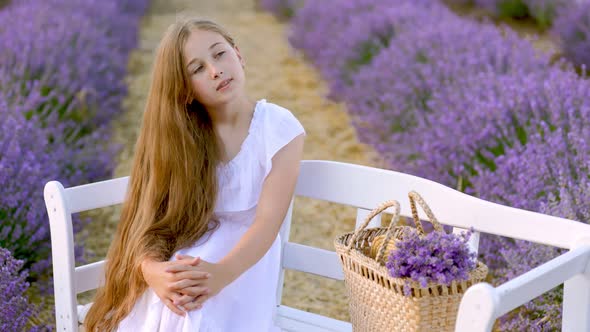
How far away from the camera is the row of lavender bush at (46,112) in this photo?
298 cm

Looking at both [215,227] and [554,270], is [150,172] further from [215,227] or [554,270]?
[554,270]

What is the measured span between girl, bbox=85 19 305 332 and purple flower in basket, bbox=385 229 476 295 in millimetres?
496

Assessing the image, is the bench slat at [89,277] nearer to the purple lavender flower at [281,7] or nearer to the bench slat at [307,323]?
the bench slat at [307,323]

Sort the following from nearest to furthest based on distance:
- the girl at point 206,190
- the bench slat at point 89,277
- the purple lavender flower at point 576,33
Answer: the girl at point 206,190
the bench slat at point 89,277
the purple lavender flower at point 576,33

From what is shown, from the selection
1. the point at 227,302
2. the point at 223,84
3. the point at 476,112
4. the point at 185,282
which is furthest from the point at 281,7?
the point at 185,282

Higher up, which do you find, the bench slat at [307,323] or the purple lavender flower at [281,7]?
the purple lavender flower at [281,7]

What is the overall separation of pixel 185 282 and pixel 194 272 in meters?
0.03

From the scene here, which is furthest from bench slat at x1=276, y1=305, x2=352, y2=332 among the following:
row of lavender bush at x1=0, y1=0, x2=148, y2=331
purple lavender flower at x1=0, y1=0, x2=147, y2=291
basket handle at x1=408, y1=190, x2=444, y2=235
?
purple lavender flower at x1=0, y1=0, x2=147, y2=291

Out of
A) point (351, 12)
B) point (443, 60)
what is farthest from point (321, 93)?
point (443, 60)

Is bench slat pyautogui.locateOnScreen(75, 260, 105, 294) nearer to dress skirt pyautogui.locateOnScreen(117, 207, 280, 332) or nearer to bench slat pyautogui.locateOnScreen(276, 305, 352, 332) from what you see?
dress skirt pyautogui.locateOnScreen(117, 207, 280, 332)

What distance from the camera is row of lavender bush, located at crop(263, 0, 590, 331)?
2740mm

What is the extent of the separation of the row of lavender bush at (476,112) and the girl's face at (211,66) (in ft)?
3.19

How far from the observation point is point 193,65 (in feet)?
6.89

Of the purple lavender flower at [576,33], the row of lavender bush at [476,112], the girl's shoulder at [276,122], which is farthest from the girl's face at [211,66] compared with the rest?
the purple lavender flower at [576,33]
